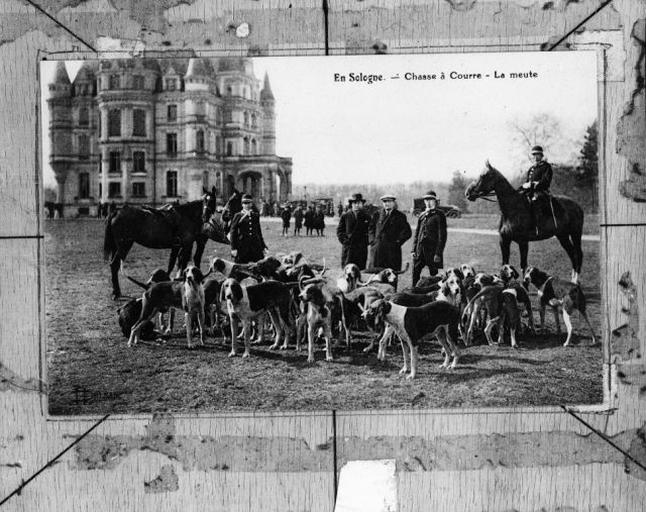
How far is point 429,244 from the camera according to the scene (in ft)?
9.95

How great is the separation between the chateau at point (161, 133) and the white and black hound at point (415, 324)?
71cm

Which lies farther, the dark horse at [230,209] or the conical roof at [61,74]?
the dark horse at [230,209]

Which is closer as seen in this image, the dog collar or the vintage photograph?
the vintage photograph

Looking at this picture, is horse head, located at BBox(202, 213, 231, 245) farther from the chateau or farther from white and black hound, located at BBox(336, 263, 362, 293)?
white and black hound, located at BBox(336, 263, 362, 293)

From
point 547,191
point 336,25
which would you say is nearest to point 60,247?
point 336,25

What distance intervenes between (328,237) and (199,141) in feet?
2.61

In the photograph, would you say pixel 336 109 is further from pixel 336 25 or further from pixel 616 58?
pixel 616 58

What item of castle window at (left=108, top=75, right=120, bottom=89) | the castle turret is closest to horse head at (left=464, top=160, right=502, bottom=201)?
the castle turret

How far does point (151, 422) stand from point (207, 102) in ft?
5.07

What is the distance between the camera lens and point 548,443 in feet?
9.77

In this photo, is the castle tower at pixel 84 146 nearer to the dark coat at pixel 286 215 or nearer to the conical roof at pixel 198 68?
the conical roof at pixel 198 68

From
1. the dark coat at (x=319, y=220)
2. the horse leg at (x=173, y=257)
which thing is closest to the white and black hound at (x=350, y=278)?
the dark coat at (x=319, y=220)

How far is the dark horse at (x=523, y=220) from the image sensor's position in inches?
117

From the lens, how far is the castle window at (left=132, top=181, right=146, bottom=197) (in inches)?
118
